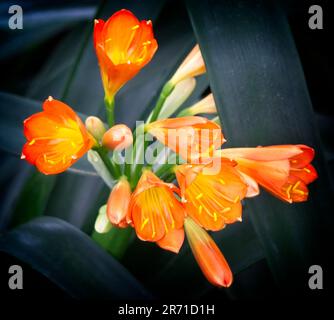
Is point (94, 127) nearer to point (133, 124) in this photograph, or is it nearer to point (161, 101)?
point (161, 101)

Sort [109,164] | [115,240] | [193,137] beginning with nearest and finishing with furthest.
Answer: [193,137], [109,164], [115,240]


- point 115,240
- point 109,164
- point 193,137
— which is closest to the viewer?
point 193,137

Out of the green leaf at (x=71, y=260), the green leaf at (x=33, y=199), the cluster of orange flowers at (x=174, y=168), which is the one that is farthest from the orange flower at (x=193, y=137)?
the green leaf at (x=33, y=199)

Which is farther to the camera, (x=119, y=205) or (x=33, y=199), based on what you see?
(x=33, y=199)

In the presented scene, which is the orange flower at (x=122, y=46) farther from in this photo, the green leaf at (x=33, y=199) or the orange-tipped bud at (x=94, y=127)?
the green leaf at (x=33, y=199)

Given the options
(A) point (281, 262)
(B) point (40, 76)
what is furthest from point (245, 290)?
(B) point (40, 76)

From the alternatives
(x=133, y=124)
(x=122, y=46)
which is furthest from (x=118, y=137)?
(x=133, y=124)

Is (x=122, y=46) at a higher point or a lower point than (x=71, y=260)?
higher
